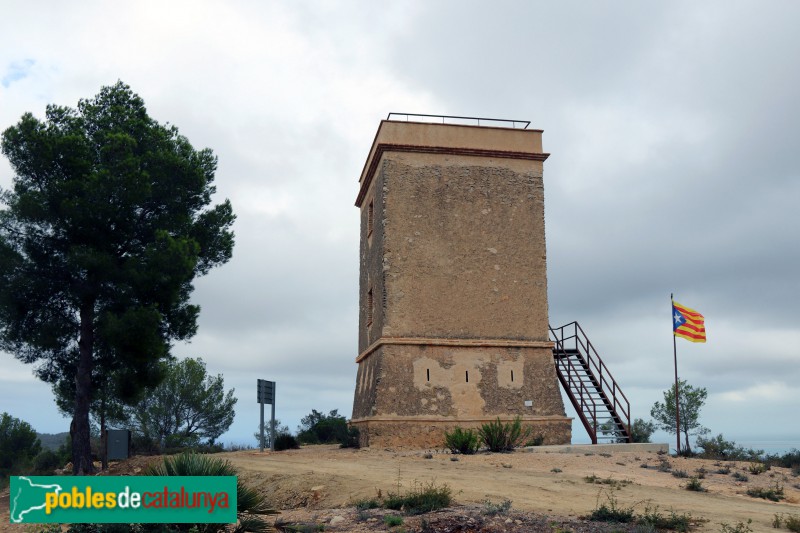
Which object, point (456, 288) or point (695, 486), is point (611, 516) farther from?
point (456, 288)

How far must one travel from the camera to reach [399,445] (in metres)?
20.8

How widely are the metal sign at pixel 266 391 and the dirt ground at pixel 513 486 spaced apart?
3600 mm

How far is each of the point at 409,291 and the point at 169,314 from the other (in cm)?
702

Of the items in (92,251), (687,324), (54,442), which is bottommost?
(54,442)

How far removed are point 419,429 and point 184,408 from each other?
16.9 metres

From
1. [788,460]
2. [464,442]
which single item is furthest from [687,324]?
[464,442]

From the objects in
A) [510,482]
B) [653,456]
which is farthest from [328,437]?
[510,482]

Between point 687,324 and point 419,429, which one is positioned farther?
point 687,324

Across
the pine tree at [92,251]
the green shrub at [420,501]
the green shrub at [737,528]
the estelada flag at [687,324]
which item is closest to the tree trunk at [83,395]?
the pine tree at [92,251]

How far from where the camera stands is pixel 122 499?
7340mm

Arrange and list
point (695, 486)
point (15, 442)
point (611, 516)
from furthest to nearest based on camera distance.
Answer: point (15, 442) → point (695, 486) → point (611, 516)

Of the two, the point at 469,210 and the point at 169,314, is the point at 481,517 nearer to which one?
the point at 169,314

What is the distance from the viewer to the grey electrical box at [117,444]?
20.2 m

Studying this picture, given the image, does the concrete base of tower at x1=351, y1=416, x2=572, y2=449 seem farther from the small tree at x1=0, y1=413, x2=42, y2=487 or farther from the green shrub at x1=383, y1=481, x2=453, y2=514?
the small tree at x1=0, y1=413, x2=42, y2=487
